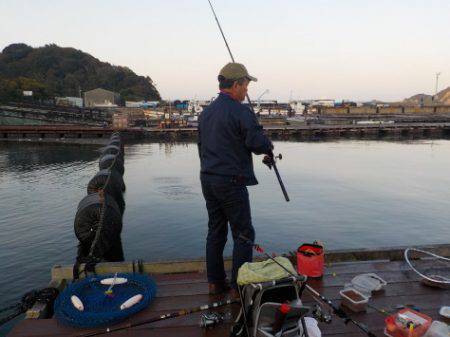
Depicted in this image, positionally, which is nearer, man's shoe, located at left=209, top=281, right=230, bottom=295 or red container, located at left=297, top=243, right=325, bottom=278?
man's shoe, located at left=209, top=281, right=230, bottom=295

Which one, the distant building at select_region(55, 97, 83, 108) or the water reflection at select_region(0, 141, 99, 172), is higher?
the distant building at select_region(55, 97, 83, 108)

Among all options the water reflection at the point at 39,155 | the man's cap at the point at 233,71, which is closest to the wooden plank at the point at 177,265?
the man's cap at the point at 233,71

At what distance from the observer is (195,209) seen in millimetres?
15945

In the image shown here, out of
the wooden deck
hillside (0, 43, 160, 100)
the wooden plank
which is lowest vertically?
the wooden deck

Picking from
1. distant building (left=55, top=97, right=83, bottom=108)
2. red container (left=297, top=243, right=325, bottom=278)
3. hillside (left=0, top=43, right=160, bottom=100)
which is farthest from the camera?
hillside (left=0, top=43, right=160, bottom=100)

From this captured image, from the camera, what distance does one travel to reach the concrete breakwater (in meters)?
46.8

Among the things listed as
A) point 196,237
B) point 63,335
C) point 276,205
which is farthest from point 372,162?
point 63,335

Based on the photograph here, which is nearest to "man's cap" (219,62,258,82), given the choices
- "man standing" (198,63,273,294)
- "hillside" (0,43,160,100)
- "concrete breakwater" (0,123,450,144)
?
"man standing" (198,63,273,294)

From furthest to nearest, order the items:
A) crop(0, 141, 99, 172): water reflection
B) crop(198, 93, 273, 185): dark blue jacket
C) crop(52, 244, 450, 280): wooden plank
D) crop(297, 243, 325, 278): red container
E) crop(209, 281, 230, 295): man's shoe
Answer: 1. crop(0, 141, 99, 172): water reflection
2. crop(52, 244, 450, 280): wooden plank
3. crop(297, 243, 325, 278): red container
4. crop(209, 281, 230, 295): man's shoe
5. crop(198, 93, 273, 185): dark blue jacket

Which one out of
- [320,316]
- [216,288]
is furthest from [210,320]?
[320,316]

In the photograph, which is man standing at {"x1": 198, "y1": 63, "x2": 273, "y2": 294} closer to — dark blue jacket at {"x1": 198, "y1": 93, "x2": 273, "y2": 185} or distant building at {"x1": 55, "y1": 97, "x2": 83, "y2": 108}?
dark blue jacket at {"x1": 198, "y1": 93, "x2": 273, "y2": 185}

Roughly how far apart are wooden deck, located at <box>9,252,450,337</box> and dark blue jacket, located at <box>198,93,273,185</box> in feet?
5.24

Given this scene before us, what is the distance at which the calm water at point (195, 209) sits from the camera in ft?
37.8

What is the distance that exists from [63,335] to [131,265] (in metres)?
1.66
